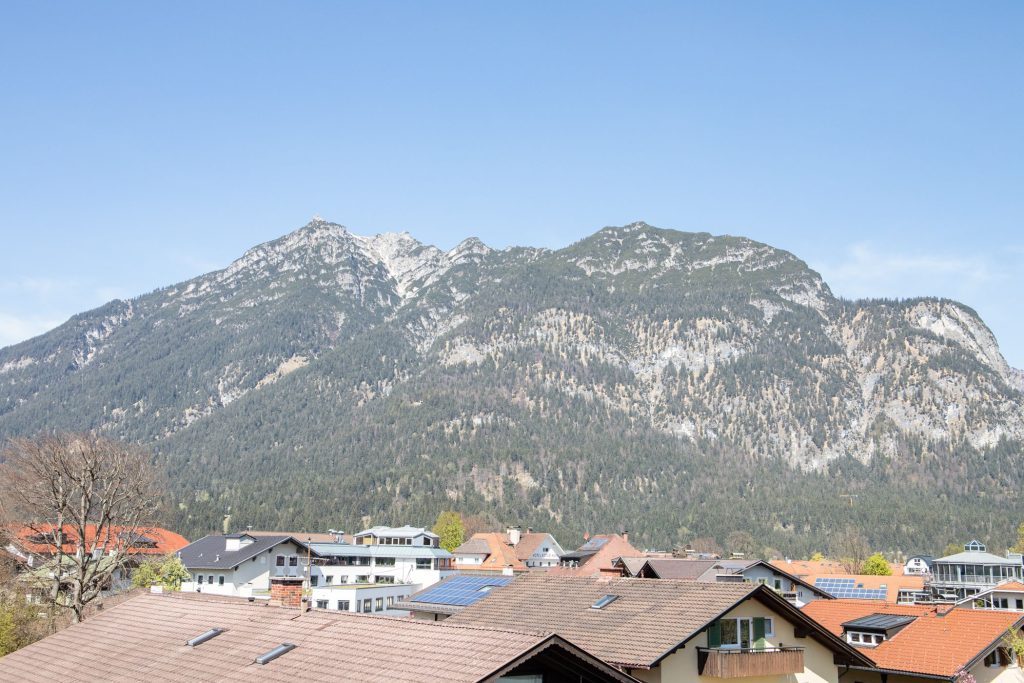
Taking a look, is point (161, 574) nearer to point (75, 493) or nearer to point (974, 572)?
point (75, 493)

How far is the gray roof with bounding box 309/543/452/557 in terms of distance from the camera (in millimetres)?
93500

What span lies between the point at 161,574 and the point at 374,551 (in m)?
28.0

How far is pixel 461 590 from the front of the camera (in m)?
37.3

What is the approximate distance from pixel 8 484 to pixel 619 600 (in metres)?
52.3

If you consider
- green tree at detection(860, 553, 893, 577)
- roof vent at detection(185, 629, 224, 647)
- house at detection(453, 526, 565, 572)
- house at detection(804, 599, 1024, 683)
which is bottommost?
green tree at detection(860, 553, 893, 577)

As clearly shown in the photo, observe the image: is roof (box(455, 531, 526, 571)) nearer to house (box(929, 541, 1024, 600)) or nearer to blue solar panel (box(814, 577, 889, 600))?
blue solar panel (box(814, 577, 889, 600))

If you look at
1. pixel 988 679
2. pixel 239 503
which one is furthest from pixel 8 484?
pixel 239 503

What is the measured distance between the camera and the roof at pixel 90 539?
64.5 meters

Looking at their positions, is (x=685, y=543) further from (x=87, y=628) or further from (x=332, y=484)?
(x=87, y=628)

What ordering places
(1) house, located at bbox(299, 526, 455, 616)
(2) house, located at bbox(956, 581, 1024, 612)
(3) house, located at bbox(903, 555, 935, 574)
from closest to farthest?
(2) house, located at bbox(956, 581, 1024, 612)
(1) house, located at bbox(299, 526, 455, 616)
(3) house, located at bbox(903, 555, 935, 574)

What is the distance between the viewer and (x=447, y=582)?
1570 inches

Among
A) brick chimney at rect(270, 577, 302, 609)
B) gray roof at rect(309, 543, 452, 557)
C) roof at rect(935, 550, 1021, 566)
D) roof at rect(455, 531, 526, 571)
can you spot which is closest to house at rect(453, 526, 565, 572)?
roof at rect(455, 531, 526, 571)

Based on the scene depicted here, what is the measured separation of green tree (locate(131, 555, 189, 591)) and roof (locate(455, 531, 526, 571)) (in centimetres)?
4795

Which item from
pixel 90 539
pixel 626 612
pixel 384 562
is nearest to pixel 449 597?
pixel 626 612
